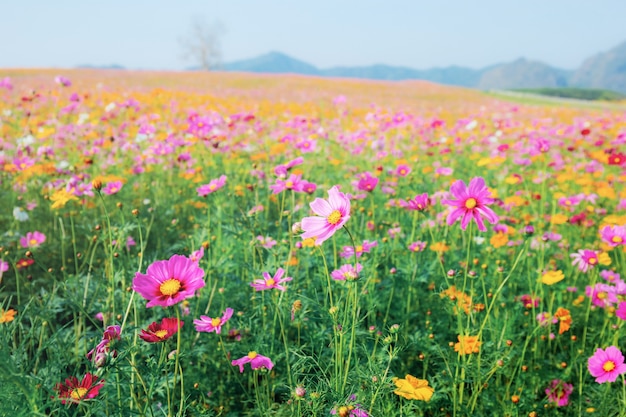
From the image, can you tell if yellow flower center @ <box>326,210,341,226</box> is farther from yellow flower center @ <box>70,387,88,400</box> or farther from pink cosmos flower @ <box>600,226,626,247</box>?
pink cosmos flower @ <box>600,226,626,247</box>

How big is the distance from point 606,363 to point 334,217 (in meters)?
0.99

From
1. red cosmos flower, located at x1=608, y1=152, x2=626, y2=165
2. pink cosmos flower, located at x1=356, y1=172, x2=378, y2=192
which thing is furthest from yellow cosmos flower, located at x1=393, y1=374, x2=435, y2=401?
red cosmos flower, located at x1=608, y1=152, x2=626, y2=165

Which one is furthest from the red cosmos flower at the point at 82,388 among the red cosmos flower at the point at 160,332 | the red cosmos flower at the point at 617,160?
the red cosmos flower at the point at 617,160

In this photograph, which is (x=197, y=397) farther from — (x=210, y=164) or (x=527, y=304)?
(x=210, y=164)

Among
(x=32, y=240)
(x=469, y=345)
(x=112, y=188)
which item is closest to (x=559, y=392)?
(x=469, y=345)

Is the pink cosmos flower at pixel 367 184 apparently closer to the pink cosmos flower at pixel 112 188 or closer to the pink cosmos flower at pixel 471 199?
the pink cosmos flower at pixel 471 199

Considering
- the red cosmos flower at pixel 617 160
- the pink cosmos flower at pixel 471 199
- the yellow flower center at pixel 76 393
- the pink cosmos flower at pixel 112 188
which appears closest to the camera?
the yellow flower center at pixel 76 393

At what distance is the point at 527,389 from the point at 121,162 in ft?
11.4

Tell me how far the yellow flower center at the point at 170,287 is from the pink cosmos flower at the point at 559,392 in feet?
4.52

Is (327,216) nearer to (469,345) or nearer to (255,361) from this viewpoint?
(255,361)

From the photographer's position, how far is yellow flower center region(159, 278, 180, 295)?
3.38 ft

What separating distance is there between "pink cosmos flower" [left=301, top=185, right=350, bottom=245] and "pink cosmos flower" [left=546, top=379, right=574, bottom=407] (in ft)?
3.63

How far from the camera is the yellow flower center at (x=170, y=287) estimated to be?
3.38 ft

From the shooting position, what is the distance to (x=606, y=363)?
140 centimetres
